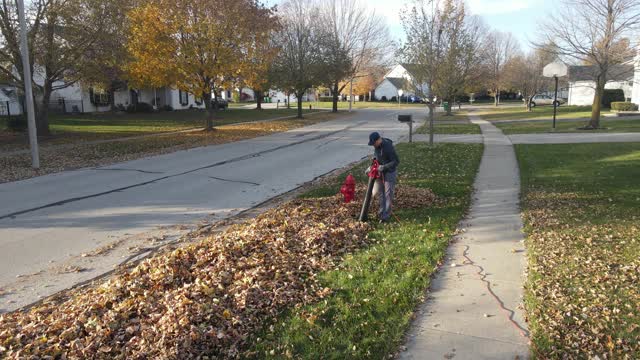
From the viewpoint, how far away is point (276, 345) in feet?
13.7

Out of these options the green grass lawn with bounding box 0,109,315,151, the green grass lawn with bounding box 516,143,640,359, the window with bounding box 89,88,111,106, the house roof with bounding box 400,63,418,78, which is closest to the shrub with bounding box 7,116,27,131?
the green grass lawn with bounding box 0,109,315,151

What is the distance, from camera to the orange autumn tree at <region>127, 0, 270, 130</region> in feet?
77.7

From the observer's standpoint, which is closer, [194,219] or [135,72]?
[194,219]

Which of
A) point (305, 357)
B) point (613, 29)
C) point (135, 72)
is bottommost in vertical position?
point (305, 357)

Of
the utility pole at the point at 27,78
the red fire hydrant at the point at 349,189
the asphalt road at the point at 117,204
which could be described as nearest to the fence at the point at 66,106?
the asphalt road at the point at 117,204

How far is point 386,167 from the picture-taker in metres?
7.87

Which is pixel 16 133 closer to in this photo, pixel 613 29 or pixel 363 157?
pixel 363 157

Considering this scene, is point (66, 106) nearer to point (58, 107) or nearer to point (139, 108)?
point (58, 107)

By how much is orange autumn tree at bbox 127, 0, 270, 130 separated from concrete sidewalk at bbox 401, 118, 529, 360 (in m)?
18.5

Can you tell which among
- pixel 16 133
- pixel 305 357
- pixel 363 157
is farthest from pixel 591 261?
pixel 16 133

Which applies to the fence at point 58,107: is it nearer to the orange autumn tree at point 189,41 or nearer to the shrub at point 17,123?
the shrub at point 17,123

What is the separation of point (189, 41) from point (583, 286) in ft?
73.4

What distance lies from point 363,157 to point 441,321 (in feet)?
41.8

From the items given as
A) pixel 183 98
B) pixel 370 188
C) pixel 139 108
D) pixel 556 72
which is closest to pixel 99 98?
pixel 139 108
